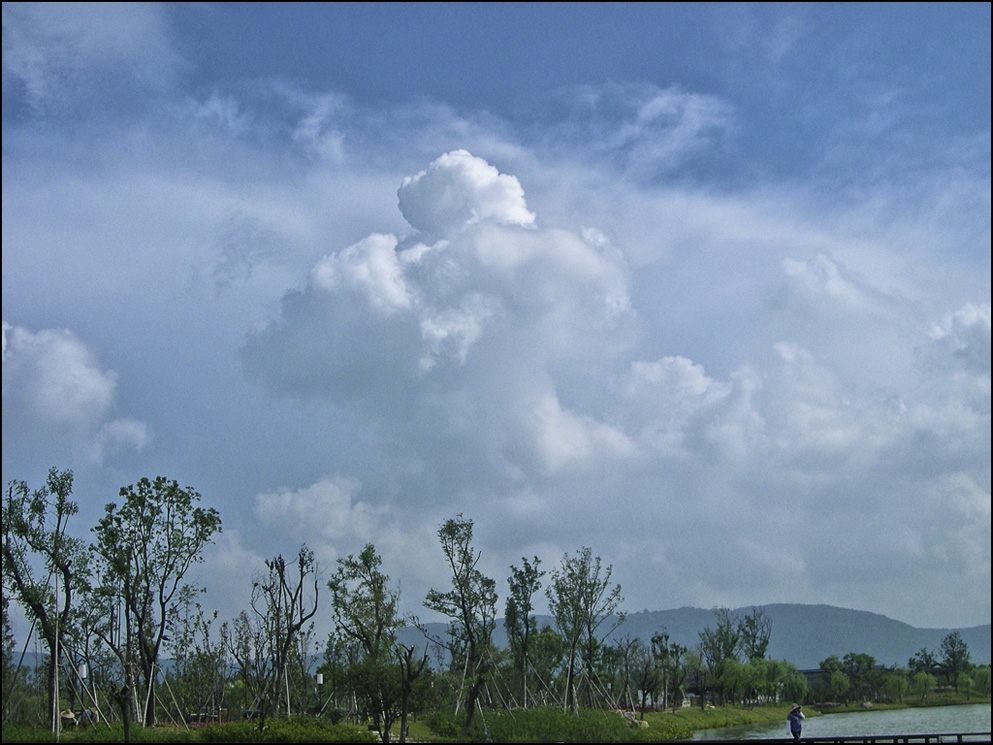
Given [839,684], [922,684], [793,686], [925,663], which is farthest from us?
[925,663]

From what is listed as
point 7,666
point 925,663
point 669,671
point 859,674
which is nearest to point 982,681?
point 925,663

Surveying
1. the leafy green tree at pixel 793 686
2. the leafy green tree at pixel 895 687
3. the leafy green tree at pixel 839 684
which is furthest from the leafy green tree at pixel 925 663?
the leafy green tree at pixel 793 686

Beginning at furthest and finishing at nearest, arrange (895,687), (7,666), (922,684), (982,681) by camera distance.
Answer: (982,681) < (922,684) < (895,687) < (7,666)

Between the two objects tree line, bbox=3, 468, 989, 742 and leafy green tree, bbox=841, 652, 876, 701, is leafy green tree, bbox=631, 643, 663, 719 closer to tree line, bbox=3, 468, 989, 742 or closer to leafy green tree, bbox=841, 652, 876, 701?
tree line, bbox=3, 468, 989, 742

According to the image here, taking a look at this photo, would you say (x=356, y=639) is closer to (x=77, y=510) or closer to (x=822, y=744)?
(x=77, y=510)

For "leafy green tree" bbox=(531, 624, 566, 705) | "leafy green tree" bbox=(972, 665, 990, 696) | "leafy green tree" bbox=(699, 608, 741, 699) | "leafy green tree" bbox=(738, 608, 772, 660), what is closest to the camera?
"leafy green tree" bbox=(531, 624, 566, 705)

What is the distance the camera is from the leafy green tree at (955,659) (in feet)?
222

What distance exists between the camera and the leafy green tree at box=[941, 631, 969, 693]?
67625mm

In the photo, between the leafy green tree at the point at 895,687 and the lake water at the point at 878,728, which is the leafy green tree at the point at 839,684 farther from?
the lake water at the point at 878,728

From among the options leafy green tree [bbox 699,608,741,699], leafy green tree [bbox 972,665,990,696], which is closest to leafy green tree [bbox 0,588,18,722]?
leafy green tree [bbox 699,608,741,699]

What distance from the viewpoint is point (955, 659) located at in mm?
67625

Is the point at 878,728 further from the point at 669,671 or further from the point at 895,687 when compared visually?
the point at 895,687

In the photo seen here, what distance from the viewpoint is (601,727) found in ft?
82.4

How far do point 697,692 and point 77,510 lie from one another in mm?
42978
